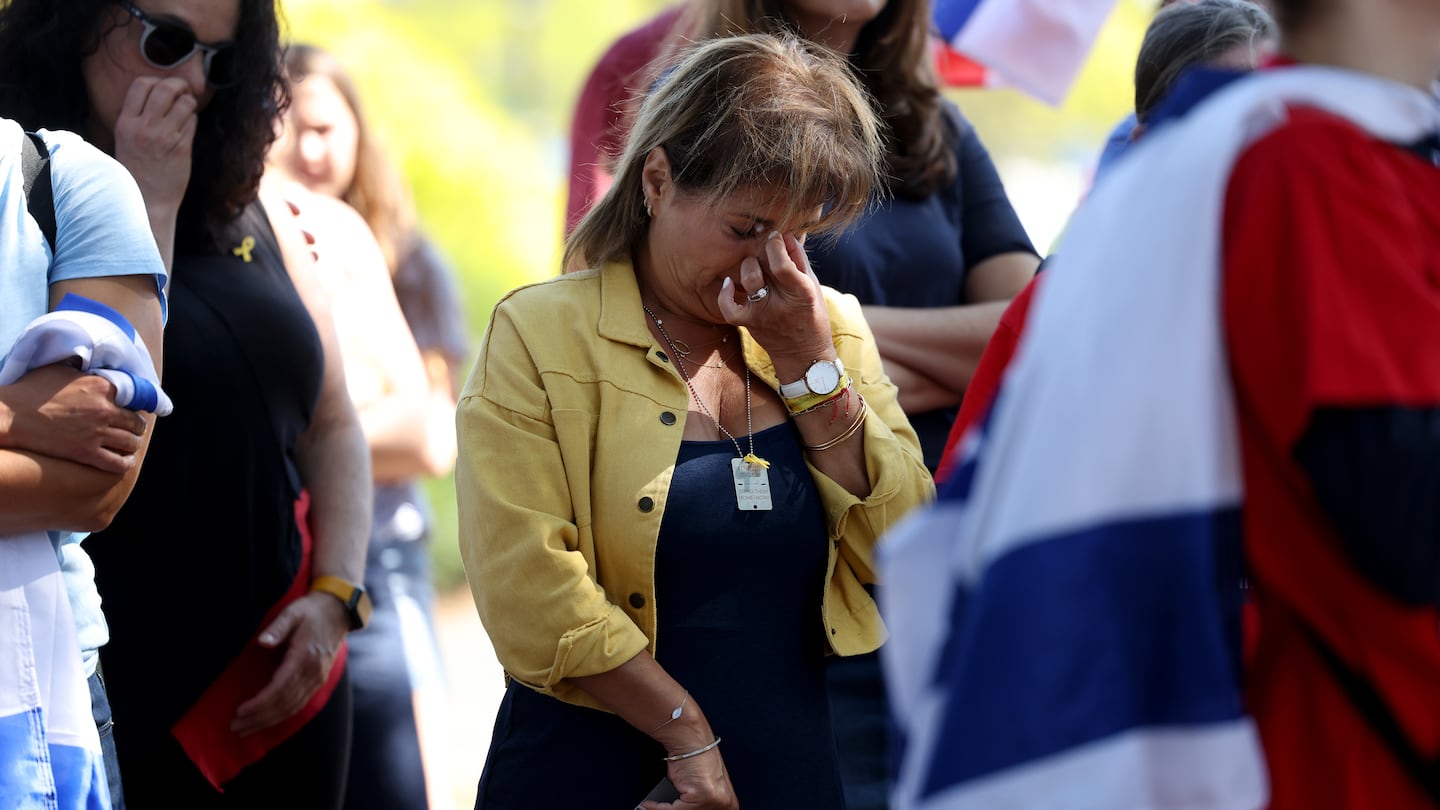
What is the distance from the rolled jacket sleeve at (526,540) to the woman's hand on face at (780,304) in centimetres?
32

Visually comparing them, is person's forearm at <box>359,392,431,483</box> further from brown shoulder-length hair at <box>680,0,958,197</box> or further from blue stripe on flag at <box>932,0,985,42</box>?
blue stripe on flag at <box>932,0,985,42</box>

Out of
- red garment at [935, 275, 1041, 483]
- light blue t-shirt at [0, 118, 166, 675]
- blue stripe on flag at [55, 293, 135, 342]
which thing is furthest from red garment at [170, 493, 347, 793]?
red garment at [935, 275, 1041, 483]

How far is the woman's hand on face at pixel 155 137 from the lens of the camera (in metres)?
2.62

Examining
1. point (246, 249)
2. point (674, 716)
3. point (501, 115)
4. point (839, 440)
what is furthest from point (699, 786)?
point (501, 115)

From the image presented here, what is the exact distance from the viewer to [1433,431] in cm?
123

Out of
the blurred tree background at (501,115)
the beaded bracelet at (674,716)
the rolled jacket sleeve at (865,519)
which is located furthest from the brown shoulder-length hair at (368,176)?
the beaded bracelet at (674,716)

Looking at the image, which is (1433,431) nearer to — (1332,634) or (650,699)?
(1332,634)

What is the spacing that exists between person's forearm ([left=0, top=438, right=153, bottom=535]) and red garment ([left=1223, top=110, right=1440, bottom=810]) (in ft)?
4.91

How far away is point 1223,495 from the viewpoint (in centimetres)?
130

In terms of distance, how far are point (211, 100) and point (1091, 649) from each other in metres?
2.14

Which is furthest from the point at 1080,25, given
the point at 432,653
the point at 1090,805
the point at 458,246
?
the point at 458,246

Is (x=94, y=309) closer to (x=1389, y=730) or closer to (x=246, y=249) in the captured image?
(x=246, y=249)

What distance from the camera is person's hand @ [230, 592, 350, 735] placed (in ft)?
8.89

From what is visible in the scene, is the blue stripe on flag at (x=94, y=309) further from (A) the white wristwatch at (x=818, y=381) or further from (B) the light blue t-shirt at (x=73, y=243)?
(A) the white wristwatch at (x=818, y=381)
